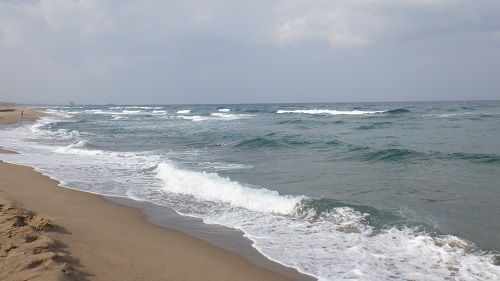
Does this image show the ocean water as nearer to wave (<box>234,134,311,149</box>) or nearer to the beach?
wave (<box>234,134,311,149</box>)

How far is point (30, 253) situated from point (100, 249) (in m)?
0.88

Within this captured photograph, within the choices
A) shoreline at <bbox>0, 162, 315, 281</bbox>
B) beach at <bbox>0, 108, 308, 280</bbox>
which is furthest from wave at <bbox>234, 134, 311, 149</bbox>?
beach at <bbox>0, 108, 308, 280</bbox>

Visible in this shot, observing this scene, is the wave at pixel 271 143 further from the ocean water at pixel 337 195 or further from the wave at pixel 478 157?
the wave at pixel 478 157

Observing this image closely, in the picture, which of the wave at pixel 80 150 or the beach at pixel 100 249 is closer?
the beach at pixel 100 249

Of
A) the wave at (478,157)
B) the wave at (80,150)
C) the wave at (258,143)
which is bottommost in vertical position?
the wave at (80,150)

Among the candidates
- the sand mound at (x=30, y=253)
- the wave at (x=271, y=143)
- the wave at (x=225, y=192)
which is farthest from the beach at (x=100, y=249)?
the wave at (x=271, y=143)

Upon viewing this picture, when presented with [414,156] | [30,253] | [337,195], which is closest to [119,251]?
[30,253]

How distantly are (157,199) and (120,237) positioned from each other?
2.78 m

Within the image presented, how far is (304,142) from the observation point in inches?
712

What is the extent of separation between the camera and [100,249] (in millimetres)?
5172

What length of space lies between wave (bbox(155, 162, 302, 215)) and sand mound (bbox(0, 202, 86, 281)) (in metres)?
3.53

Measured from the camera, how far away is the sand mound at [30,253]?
395 centimetres

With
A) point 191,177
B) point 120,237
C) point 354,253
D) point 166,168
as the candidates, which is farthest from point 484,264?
point 166,168

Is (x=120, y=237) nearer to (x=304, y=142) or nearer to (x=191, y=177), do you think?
(x=191, y=177)
